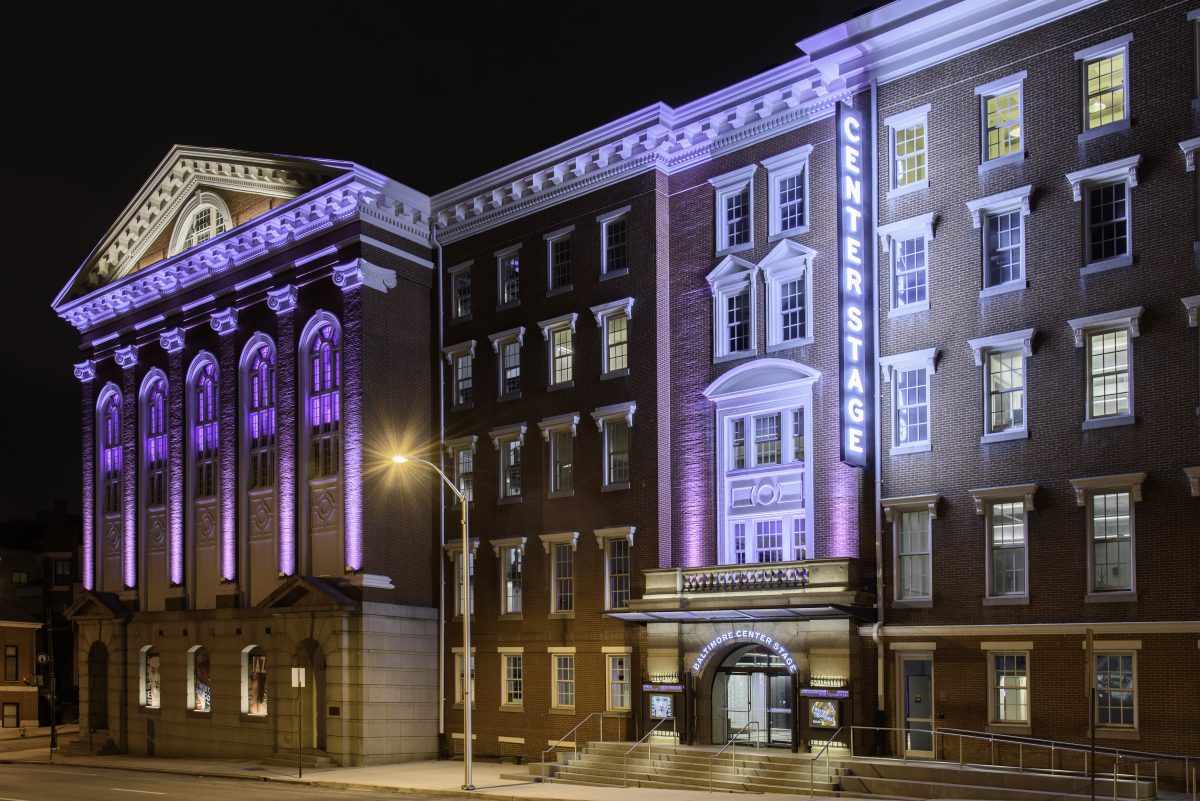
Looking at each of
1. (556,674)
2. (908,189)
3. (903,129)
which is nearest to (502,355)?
(556,674)

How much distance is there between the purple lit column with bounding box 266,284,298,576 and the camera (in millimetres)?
46750

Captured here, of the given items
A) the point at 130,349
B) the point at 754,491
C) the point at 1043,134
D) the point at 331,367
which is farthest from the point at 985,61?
the point at 130,349

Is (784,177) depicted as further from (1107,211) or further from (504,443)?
(504,443)

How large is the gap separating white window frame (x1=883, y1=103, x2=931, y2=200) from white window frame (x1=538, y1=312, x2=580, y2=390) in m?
12.2

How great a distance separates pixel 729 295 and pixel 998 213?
8.88 metres

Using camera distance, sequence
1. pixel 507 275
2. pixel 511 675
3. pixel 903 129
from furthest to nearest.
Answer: pixel 507 275 → pixel 511 675 → pixel 903 129

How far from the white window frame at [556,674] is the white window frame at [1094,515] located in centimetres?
1687

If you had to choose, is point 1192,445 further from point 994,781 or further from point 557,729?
point 557,729

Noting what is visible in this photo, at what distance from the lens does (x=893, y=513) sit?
33.2 m

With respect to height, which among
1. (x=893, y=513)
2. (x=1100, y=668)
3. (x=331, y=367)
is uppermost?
(x=331, y=367)

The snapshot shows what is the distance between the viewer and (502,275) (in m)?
45.7

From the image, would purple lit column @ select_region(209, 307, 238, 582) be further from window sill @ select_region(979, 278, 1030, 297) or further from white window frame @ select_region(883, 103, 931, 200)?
window sill @ select_region(979, 278, 1030, 297)

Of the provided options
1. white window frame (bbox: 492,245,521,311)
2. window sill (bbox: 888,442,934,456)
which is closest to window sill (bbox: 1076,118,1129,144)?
window sill (bbox: 888,442,934,456)

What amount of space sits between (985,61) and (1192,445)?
11104 mm
